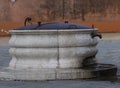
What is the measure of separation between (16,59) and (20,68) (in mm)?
257

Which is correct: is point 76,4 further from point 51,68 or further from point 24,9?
point 51,68

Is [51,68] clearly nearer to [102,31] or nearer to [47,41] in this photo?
[47,41]

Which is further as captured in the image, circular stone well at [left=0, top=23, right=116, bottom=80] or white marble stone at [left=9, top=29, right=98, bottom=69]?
white marble stone at [left=9, top=29, right=98, bottom=69]

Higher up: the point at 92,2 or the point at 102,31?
the point at 92,2

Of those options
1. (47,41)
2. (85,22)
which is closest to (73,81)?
(47,41)

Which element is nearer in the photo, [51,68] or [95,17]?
[51,68]

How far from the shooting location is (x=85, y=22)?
3750 cm

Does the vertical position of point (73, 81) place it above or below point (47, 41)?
below

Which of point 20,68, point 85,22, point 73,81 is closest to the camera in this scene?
point 73,81

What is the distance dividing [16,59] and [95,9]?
29.4 meters

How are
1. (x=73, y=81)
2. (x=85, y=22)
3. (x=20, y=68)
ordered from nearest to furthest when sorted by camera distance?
(x=73, y=81) < (x=20, y=68) < (x=85, y=22)

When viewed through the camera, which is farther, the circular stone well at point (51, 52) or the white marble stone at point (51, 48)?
the white marble stone at point (51, 48)

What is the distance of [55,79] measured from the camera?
360 inches

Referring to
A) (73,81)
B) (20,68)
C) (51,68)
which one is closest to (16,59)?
(20,68)
